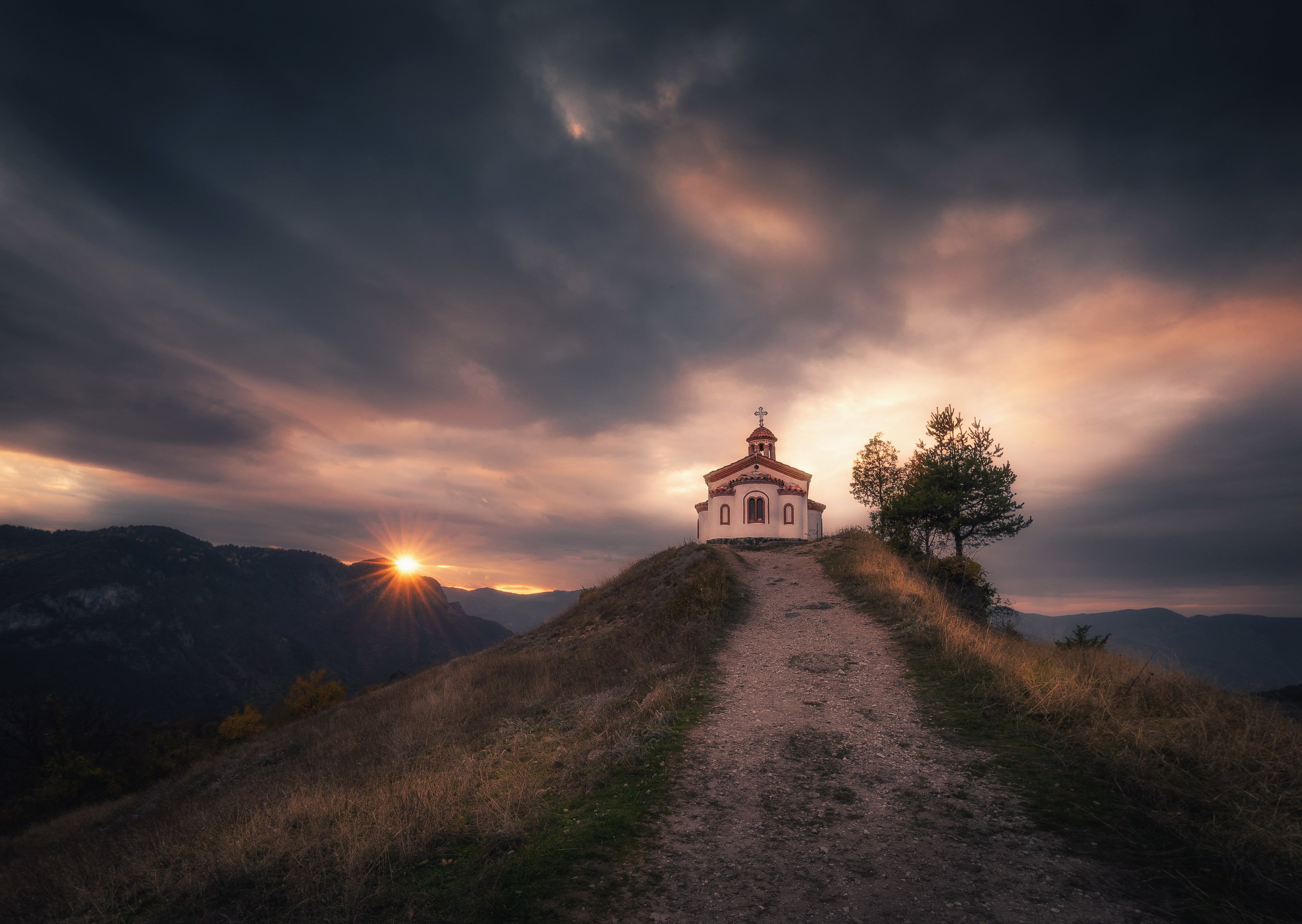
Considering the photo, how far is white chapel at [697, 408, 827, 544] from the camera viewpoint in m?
43.4

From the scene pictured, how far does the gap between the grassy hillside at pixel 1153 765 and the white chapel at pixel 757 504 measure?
30.5m

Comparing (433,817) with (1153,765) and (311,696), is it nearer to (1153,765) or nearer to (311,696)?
(1153,765)

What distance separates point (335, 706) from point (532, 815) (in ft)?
91.9

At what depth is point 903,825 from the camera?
6277mm

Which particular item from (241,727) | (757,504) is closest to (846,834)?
(757,504)

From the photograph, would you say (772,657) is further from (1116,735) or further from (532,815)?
(532,815)

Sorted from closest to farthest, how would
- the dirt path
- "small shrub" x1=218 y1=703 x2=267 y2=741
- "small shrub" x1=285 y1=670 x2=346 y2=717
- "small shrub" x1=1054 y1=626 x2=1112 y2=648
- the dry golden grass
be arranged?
the dirt path < the dry golden grass < "small shrub" x1=1054 y1=626 x2=1112 y2=648 < "small shrub" x1=285 y1=670 x2=346 y2=717 < "small shrub" x1=218 y1=703 x2=267 y2=741

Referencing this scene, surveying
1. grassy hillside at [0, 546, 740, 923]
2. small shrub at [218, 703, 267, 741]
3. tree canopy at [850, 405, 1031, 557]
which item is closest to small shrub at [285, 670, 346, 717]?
small shrub at [218, 703, 267, 741]

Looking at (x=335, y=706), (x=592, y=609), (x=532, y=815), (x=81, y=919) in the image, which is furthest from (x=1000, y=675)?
(x=335, y=706)

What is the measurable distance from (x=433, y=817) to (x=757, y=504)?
38812mm

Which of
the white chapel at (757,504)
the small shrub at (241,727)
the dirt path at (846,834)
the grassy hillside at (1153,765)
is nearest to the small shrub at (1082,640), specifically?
the grassy hillside at (1153,765)

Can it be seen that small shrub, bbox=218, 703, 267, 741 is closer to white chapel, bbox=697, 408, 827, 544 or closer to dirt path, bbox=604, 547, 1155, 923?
white chapel, bbox=697, 408, 827, 544

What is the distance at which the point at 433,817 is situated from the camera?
666cm

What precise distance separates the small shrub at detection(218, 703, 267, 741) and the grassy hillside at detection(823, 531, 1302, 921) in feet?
206
